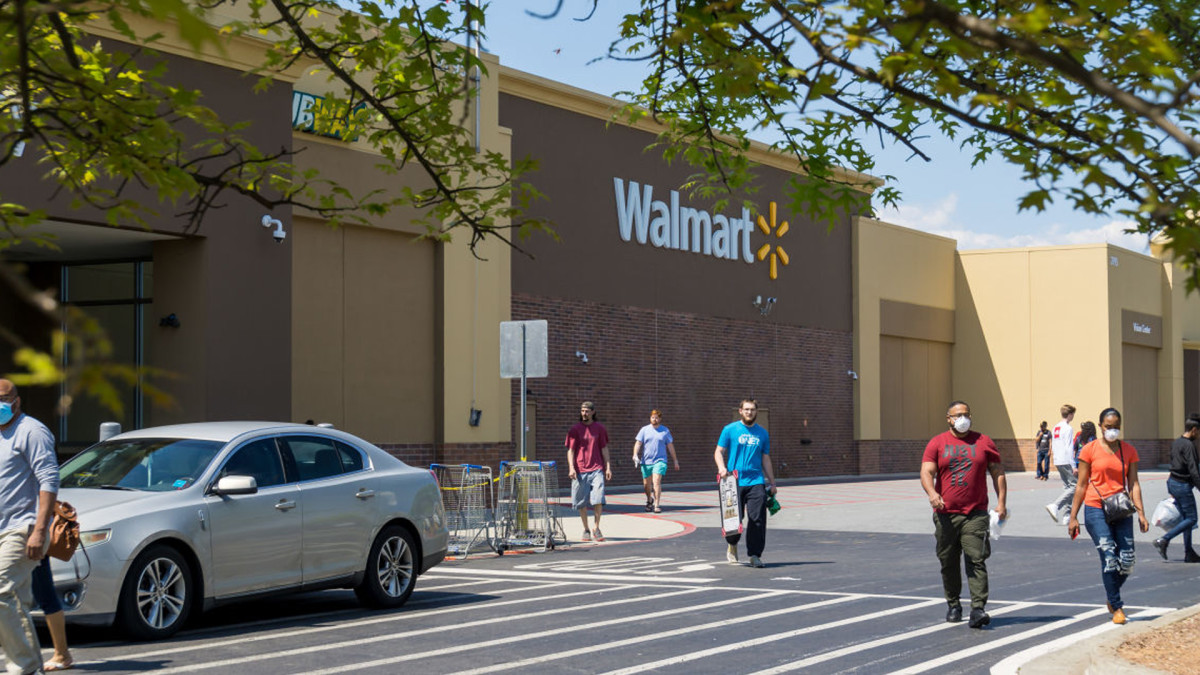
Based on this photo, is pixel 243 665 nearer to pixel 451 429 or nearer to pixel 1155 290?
pixel 451 429

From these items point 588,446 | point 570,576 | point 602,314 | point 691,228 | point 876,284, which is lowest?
point 570,576

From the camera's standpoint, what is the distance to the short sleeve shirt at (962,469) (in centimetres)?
1149

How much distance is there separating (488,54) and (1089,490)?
18.5m

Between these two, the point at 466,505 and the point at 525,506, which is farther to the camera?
the point at 525,506

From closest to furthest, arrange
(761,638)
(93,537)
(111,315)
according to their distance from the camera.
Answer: (93,537) < (761,638) < (111,315)

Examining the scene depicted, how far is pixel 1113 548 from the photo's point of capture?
11359 mm

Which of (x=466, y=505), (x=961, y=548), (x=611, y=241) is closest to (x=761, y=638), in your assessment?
(x=961, y=548)

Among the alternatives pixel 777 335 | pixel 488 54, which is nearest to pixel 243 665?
pixel 488 54

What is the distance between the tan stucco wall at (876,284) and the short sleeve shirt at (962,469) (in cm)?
3074

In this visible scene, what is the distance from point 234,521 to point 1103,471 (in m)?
7.39

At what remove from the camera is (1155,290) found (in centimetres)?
5216

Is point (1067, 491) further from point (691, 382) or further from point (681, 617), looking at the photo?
point (691, 382)

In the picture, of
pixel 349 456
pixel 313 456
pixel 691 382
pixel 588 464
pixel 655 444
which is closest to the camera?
pixel 313 456

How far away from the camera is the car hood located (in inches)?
400
